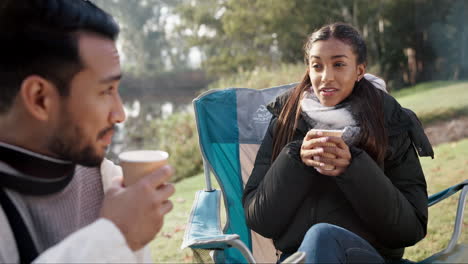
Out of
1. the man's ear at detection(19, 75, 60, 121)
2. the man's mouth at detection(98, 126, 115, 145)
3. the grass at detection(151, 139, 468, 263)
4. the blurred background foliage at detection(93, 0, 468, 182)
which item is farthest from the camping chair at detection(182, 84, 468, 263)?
the blurred background foliage at detection(93, 0, 468, 182)

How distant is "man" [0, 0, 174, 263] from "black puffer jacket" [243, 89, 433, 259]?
820mm

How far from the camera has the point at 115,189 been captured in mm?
904

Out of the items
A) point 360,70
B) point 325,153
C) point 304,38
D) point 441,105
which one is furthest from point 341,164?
point 304,38

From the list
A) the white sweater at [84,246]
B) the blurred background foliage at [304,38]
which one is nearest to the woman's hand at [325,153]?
the white sweater at [84,246]

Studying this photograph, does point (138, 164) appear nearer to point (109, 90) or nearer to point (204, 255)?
point (109, 90)

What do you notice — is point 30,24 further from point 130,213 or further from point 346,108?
point 346,108

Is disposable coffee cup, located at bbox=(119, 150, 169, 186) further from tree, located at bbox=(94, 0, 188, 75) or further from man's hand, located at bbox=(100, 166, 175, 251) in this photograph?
tree, located at bbox=(94, 0, 188, 75)

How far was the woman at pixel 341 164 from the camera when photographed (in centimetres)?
158

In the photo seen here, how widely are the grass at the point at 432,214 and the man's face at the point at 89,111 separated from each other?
2.61m

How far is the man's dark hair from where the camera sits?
866 millimetres

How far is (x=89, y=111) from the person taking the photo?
36.3 inches

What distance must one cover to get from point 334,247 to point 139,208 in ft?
2.36

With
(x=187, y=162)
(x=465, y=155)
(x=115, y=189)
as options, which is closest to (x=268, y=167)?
(x=115, y=189)

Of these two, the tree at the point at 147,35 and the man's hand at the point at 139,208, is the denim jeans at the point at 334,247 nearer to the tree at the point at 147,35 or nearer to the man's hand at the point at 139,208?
the man's hand at the point at 139,208
